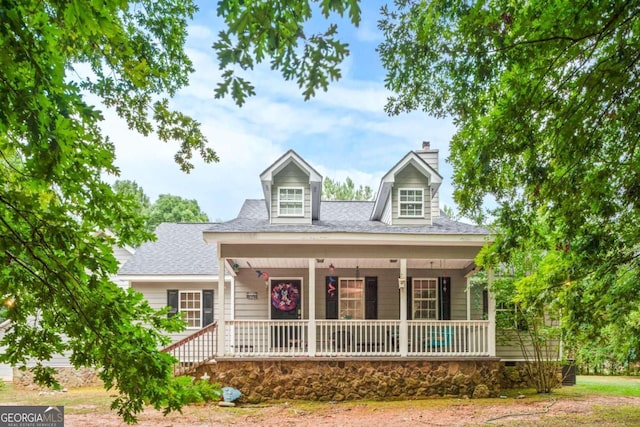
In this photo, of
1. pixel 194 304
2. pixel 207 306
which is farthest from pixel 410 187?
pixel 194 304

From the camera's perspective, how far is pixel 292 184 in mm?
12773

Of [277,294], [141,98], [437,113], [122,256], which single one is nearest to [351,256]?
[277,294]

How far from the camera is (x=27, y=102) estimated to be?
2178 millimetres

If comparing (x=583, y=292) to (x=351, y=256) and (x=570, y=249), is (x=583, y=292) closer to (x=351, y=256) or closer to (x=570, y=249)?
(x=570, y=249)

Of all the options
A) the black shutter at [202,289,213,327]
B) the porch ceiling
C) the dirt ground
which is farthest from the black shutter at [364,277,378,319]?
the black shutter at [202,289,213,327]

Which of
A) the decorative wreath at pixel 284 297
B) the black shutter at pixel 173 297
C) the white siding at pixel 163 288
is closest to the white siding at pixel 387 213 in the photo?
the decorative wreath at pixel 284 297

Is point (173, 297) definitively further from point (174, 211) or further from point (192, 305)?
point (174, 211)

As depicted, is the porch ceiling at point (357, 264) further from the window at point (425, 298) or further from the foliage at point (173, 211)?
the foliage at point (173, 211)

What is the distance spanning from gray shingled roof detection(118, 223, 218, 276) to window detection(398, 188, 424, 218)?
19.1ft

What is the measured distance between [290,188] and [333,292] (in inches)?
127

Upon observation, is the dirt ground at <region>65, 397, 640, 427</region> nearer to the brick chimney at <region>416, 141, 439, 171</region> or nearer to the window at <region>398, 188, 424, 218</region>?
the window at <region>398, 188, 424, 218</region>

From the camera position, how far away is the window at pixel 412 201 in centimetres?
1283

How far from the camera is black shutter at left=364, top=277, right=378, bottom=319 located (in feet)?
45.9

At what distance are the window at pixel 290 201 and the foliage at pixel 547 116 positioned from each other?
6.56 meters
